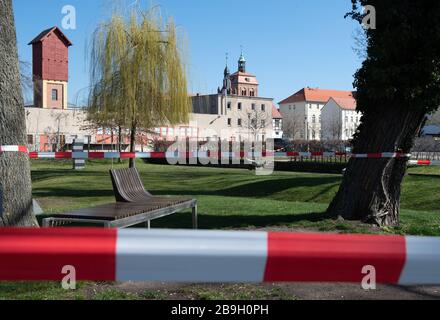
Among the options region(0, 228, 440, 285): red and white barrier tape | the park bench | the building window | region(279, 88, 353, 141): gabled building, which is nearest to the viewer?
region(0, 228, 440, 285): red and white barrier tape

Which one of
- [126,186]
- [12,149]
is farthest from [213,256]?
[126,186]

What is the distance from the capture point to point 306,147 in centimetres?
4916

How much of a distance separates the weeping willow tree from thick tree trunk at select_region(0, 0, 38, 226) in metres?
19.9

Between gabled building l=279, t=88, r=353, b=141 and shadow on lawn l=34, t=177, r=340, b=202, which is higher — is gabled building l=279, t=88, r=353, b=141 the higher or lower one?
the higher one

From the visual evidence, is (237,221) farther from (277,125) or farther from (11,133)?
(277,125)

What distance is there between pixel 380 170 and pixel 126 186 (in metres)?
3.78

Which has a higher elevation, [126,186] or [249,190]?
[126,186]

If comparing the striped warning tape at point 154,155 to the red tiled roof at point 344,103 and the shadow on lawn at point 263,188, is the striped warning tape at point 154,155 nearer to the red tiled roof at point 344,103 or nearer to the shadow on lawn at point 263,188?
the shadow on lawn at point 263,188

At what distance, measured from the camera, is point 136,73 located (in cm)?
2628

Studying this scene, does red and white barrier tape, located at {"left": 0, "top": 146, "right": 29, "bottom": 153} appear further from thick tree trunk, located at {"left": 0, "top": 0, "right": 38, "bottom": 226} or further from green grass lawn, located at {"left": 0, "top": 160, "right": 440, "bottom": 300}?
green grass lawn, located at {"left": 0, "top": 160, "right": 440, "bottom": 300}

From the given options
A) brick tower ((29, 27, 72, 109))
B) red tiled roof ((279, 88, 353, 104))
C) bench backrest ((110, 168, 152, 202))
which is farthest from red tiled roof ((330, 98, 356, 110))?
bench backrest ((110, 168, 152, 202))

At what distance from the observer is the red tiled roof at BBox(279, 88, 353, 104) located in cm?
14950

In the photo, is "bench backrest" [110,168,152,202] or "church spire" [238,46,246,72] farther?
"church spire" [238,46,246,72]

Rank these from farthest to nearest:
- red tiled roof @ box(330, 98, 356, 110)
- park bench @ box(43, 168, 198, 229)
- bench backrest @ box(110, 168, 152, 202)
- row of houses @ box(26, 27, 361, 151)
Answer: red tiled roof @ box(330, 98, 356, 110)
row of houses @ box(26, 27, 361, 151)
bench backrest @ box(110, 168, 152, 202)
park bench @ box(43, 168, 198, 229)
